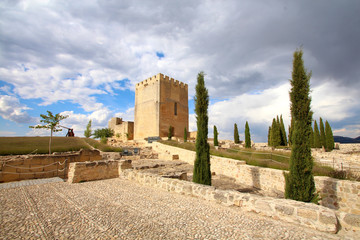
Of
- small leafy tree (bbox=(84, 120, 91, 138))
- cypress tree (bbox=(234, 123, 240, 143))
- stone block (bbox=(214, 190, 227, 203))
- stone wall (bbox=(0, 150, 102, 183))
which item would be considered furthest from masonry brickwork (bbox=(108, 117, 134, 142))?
stone block (bbox=(214, 190, 227, 203))

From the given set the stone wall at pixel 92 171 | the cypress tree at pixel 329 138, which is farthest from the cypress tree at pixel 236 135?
the stone wall at pixel 92 171

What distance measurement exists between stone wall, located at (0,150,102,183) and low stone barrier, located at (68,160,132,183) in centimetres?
209

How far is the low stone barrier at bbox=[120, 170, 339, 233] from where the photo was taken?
10.1 ft

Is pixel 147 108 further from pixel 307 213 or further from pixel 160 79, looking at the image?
pixel 307 213

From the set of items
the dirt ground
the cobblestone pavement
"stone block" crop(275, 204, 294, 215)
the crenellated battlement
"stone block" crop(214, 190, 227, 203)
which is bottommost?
the dirt ground

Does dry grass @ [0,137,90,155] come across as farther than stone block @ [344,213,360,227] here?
Yes

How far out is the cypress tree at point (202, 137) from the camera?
23.8 feet

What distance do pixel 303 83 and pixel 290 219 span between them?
4.42m

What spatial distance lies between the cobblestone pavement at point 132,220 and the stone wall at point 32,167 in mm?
3403

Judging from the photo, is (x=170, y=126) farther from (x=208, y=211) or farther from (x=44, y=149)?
(x=208, y=211)

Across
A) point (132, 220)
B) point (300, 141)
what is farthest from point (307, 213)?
point (132, 220)

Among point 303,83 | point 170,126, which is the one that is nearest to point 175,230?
point 303,83

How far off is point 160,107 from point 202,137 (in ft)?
81.7

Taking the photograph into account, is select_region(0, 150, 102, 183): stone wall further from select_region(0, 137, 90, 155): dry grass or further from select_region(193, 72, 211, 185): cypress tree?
Result: select_region(193, 72, 211, 185): cypress tree
